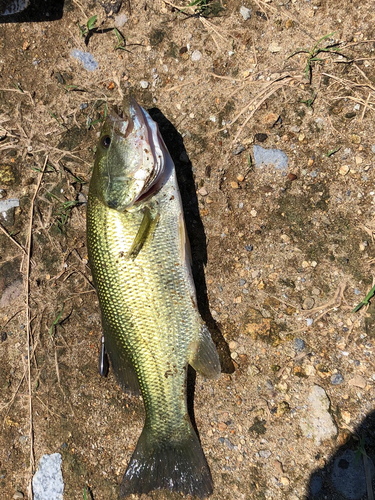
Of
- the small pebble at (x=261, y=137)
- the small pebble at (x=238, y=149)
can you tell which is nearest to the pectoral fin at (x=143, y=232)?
the small pebble at (x=238, y=149)

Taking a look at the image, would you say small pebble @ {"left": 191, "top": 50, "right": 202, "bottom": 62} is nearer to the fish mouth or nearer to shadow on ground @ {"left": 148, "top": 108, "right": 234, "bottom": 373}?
shadow on ground @ {"left": 148, "top": 108, "right": 234, "bottom": 373}

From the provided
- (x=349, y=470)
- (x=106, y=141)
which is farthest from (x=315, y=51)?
(x=349, y=470)

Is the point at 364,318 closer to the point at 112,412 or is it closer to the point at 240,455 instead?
the point at 240,455

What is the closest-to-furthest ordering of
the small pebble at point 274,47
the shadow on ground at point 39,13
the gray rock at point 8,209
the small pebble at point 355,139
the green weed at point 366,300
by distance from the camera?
the green weed at point 366,300, the small pebble at point 355,139, the small pebble at point 274,47, the shadow on ground at point 39,13, the gray rock at point 8,209

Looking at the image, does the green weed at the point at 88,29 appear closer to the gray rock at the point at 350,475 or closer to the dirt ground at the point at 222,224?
the dirt ground at the point at 222,224

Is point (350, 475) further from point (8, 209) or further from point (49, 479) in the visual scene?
point (8, 209)

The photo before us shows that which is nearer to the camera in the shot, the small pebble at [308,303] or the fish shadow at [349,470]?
the fish shadow at [349,470]
